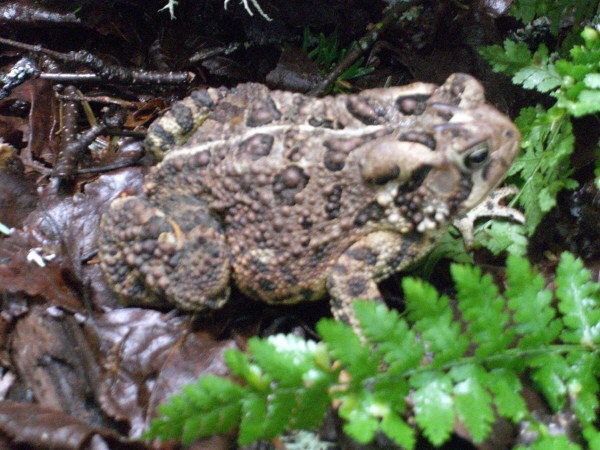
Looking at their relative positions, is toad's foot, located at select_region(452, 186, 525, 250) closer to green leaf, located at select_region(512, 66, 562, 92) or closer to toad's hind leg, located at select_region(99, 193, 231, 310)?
green leaf, located at select_region(512, 66, 562, 92)

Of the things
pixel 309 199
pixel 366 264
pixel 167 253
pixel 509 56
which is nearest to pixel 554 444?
pixel 366 264

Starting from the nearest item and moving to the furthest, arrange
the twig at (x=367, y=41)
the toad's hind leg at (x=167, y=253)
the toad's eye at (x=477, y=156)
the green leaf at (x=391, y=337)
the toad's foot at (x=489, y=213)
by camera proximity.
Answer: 1. the green leaf at (x=391, y=337)
2. the toad's eye at (x=477, y=156)
3. the toad's hind leg at (x=167, y=253)
4. the toad's foot at (x=489, y=213)
5. the twig at (x=367, y=41)

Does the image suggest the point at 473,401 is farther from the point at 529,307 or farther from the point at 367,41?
the point at 367,41

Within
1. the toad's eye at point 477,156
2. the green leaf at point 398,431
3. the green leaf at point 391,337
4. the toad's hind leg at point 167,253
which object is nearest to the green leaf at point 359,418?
the green leaf at point 398,431

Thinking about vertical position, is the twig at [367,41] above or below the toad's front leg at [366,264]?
above

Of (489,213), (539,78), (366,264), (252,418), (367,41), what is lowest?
(252,418)

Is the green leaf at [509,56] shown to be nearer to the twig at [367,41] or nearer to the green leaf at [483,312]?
the twig at [367,41]
